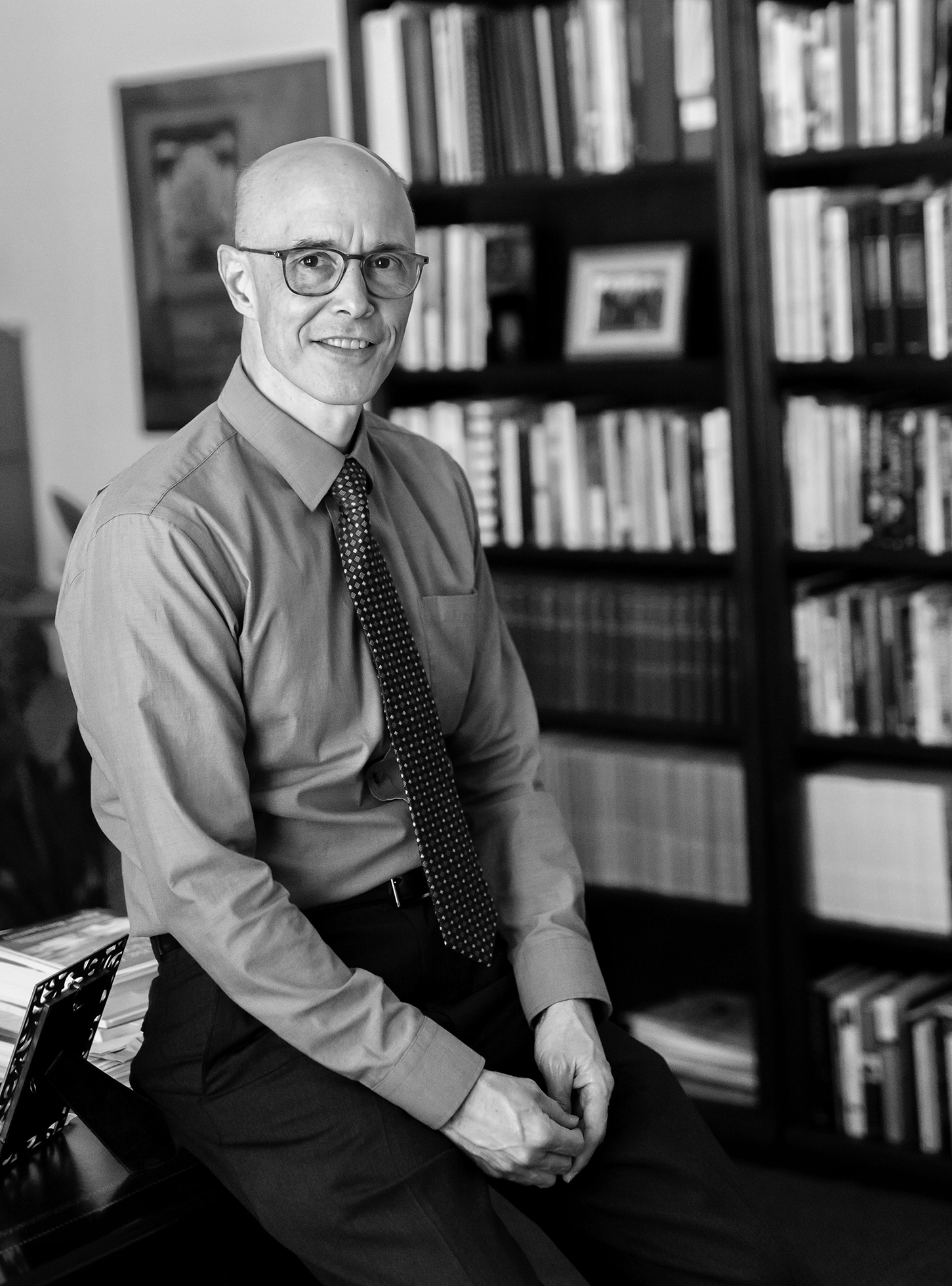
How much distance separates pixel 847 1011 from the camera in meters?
2.85

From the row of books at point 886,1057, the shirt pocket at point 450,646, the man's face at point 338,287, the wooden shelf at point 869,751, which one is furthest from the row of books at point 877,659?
the man's face at point 338,287

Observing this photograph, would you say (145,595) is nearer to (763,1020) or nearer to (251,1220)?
(251,1220)

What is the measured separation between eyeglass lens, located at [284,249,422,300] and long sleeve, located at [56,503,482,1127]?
11.7 inches

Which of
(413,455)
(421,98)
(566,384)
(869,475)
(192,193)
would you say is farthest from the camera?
(192,193)

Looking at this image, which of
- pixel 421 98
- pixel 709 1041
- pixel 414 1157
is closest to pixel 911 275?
pixel 421 98

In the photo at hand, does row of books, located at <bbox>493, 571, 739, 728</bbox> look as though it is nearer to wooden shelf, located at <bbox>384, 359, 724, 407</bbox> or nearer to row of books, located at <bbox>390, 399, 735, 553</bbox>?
row of books, located at <bbox>390, 399, 735, 553</bbox>

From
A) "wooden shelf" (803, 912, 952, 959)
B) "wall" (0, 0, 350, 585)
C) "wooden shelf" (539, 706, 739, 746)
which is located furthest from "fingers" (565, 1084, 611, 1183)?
"wall" (0, 0, 350, 585)

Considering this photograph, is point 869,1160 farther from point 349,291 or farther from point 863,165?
point 349,291

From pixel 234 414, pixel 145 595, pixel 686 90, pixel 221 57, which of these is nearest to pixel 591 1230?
pixel 145 595

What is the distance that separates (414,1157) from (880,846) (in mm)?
1471

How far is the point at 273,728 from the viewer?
5.39 feet

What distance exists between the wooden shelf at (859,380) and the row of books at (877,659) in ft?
1.12

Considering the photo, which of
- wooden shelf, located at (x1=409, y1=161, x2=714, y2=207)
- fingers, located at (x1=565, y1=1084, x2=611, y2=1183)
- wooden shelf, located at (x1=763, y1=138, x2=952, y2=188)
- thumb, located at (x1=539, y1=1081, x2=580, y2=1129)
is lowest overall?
fingers, located at (x1=565, y1=1084, x2=611, y2=1183)

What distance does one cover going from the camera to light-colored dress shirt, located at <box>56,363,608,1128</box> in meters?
1.54
